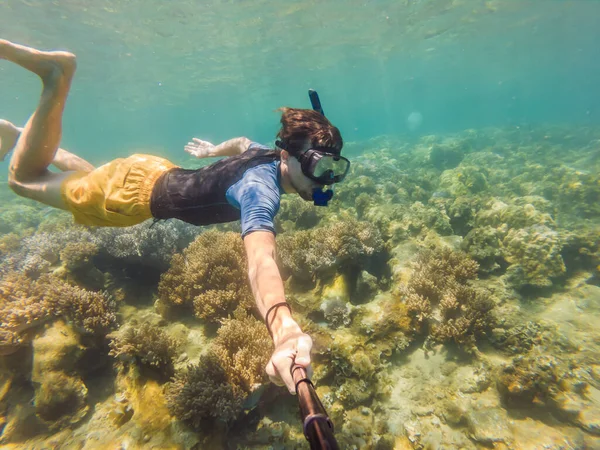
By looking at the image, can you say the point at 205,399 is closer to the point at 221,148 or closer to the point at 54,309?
the point at 54,309

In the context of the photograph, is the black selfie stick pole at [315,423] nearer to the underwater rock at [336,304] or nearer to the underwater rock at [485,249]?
the underwater rock at [336,304]

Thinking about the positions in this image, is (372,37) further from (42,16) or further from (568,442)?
(568,442)

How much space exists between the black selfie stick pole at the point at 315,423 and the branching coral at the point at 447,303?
408 cm

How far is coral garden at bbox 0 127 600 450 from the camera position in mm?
3504

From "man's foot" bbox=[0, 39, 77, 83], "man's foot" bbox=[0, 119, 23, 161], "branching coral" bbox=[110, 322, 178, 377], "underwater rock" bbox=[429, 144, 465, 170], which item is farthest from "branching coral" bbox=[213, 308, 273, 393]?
"underwater rock" bbox=[429, 144, 465, 170]

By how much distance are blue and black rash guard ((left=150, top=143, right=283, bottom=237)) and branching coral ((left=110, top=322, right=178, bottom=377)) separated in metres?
1.89

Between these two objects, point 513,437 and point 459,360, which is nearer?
point 513,437

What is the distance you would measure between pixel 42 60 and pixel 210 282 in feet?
13.3

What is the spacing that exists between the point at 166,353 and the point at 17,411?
102 inches

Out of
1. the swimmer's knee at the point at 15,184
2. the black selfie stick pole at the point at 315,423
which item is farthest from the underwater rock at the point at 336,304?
the swimmer's knee at the point at 15,184

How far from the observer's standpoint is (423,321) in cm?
471

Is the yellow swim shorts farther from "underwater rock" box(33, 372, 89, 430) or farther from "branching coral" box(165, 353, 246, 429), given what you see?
"underwater rock" box(33, 372, 89, 430)

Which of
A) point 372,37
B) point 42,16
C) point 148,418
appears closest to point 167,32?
point 42,16

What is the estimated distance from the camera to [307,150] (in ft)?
9.84
